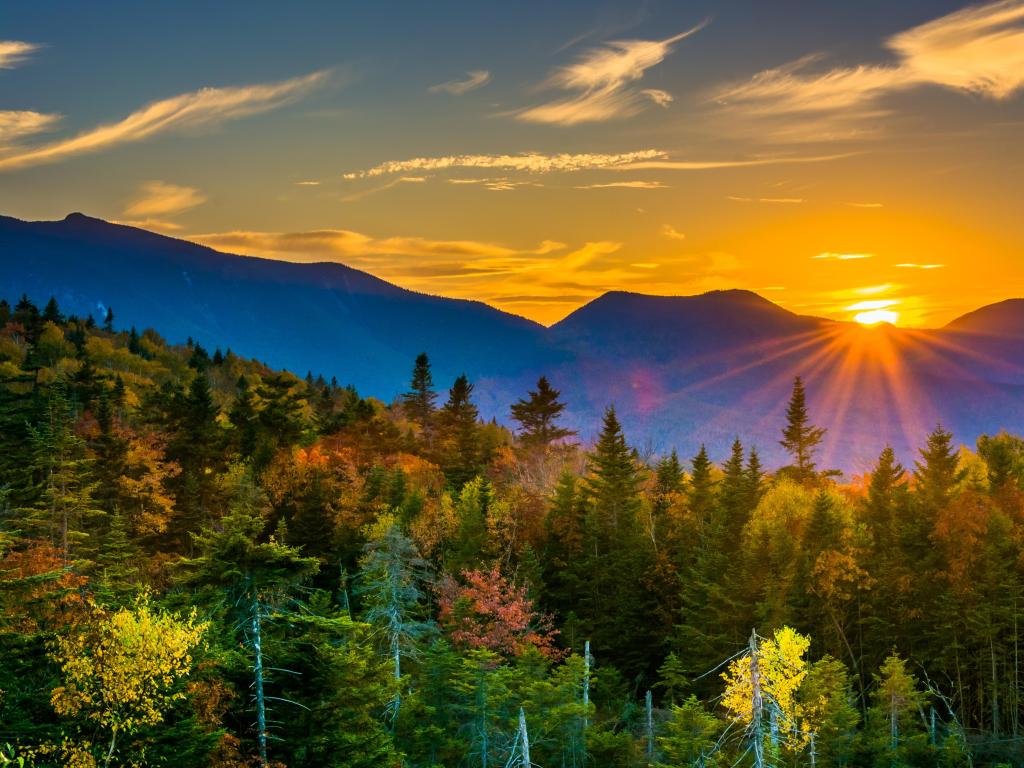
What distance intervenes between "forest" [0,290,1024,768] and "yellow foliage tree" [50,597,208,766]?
0.10 m

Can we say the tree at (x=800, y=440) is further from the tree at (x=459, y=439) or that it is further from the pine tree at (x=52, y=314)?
the pine tree at (x=52, y=314)

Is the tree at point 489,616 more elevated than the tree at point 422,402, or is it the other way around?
the tree at point 422,402

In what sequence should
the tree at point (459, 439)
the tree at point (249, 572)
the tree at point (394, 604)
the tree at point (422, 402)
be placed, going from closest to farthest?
the tree at point (249, 572) → the tree at point (394, 604) → the tree at point (459, 439) → the tree at point (422, 402)

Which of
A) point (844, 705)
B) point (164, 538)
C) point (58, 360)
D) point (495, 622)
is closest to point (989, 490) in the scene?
point (844, 705)

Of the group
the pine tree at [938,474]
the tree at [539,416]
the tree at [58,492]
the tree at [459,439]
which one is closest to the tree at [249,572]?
the tree at [58,492]

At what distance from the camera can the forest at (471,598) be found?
23000mm

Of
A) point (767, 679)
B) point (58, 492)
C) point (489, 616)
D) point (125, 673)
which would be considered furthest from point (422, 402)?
point (125, 673)

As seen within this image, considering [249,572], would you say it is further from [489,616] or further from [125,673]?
[489,616]

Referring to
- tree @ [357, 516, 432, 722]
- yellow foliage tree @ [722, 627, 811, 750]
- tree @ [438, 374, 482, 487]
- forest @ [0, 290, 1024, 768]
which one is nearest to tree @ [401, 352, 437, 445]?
forest @ [0, 290, 1024, 768]

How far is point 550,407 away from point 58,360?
87.2 meters

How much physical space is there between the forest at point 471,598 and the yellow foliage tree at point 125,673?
0.34 feet

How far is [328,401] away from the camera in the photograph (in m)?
114

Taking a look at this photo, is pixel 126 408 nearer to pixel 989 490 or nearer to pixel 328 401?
pixel 328 401

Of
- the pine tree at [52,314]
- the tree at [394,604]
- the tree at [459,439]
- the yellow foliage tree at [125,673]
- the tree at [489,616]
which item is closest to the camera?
the yellow foliage tree at [125,673]
